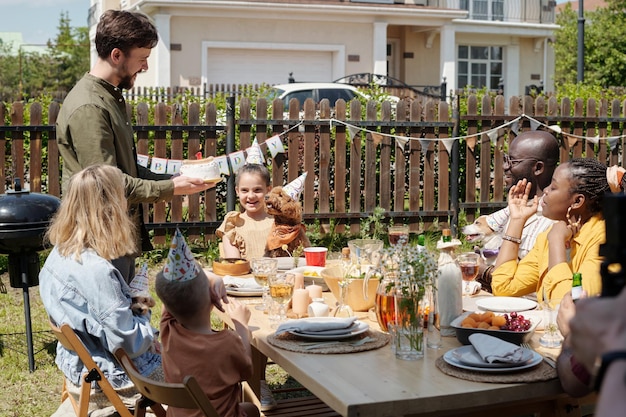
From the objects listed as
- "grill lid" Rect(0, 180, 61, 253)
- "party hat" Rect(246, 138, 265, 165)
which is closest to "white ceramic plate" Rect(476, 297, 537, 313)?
"grill lid" Rect(0, 180, 61, 253)

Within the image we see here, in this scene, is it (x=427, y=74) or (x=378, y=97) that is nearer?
(x=378, y=97)

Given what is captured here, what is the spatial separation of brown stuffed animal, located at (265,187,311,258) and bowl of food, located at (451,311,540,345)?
2.26 metres

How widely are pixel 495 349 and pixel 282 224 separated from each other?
2.77 meters

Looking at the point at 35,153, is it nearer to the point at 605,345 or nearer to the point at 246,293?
the point at 246,293

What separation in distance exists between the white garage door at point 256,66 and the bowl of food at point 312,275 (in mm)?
20659

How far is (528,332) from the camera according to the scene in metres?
2.98

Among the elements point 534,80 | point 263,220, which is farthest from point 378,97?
point 534,80

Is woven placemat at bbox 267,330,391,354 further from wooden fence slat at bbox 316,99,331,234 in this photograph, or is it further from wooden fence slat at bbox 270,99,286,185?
wooden fence slat at bbox 316,99,331,234

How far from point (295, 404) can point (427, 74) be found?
2479 centimetres

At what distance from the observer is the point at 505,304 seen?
3684mm

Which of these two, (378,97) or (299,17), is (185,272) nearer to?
(378,97)

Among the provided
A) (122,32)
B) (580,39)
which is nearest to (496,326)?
(122,32)

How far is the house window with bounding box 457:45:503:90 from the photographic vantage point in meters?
29.2

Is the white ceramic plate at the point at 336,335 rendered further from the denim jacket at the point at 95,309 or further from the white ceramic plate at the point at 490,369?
the denim jacket at the point at 95,309
